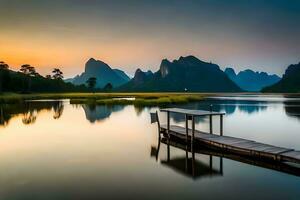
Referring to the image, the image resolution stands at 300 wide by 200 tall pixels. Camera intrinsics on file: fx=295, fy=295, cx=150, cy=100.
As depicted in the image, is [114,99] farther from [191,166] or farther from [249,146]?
[191,166]

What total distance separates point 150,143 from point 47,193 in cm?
1390

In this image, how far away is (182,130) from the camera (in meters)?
27.6

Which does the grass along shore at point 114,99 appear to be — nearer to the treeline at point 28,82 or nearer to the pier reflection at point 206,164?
the treeline at point 28,82

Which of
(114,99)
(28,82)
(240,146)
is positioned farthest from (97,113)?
(28,82)

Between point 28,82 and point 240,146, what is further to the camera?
point 28,82

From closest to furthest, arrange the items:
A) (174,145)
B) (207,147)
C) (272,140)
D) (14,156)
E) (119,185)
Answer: (119,185) < (14,156) < (207,147) < (174,145) < (272,140)

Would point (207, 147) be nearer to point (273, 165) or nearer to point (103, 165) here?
point (273, 165)

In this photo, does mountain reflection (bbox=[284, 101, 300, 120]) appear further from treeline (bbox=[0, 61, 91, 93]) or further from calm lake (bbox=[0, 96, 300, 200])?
treeline (bbox=[0, 61, 91, 93])

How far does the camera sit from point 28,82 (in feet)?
474

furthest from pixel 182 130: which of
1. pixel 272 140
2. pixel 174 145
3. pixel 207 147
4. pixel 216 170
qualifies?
pixel 216 170

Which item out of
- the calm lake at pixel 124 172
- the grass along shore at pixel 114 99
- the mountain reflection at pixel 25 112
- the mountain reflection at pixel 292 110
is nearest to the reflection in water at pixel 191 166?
the calm lake at pixel 124 172

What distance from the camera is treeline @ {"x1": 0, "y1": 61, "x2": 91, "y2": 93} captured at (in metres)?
119

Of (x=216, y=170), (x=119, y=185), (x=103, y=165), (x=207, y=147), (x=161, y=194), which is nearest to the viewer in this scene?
(x=161, y=194)

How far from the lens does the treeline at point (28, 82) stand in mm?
119125
